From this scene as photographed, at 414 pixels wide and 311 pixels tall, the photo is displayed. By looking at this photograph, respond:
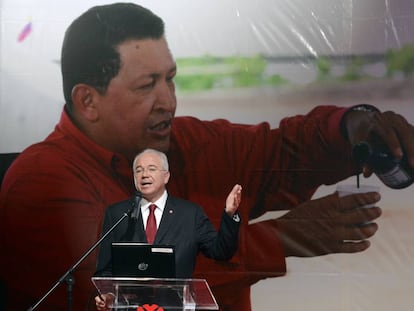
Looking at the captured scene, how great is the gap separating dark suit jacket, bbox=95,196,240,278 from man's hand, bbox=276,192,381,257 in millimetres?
670

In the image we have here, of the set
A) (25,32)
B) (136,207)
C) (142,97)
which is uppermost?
(25,32)

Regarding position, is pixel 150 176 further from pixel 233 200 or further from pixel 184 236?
pixel 233 200

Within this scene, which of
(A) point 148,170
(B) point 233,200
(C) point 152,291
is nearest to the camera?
(C) point 152,291

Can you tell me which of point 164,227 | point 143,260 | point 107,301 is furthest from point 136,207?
point 107,301

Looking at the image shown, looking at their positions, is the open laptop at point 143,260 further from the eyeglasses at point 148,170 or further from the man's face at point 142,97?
the man's face at point 142,97

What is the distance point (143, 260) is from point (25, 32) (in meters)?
2.04

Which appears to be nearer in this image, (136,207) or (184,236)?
(136,207)

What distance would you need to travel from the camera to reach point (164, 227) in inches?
167

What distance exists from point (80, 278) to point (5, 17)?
1665mm

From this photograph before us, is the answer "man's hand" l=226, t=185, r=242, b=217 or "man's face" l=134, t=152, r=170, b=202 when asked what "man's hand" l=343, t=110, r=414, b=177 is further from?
"man's face" l=134, t=152, r=170, b=202

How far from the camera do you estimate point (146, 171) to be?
4.31m

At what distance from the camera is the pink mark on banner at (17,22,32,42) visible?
5047mm

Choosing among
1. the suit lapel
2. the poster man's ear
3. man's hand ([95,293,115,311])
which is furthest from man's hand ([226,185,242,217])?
the poster man's ear

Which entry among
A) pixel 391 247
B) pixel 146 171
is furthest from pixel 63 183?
pixel 391 247
